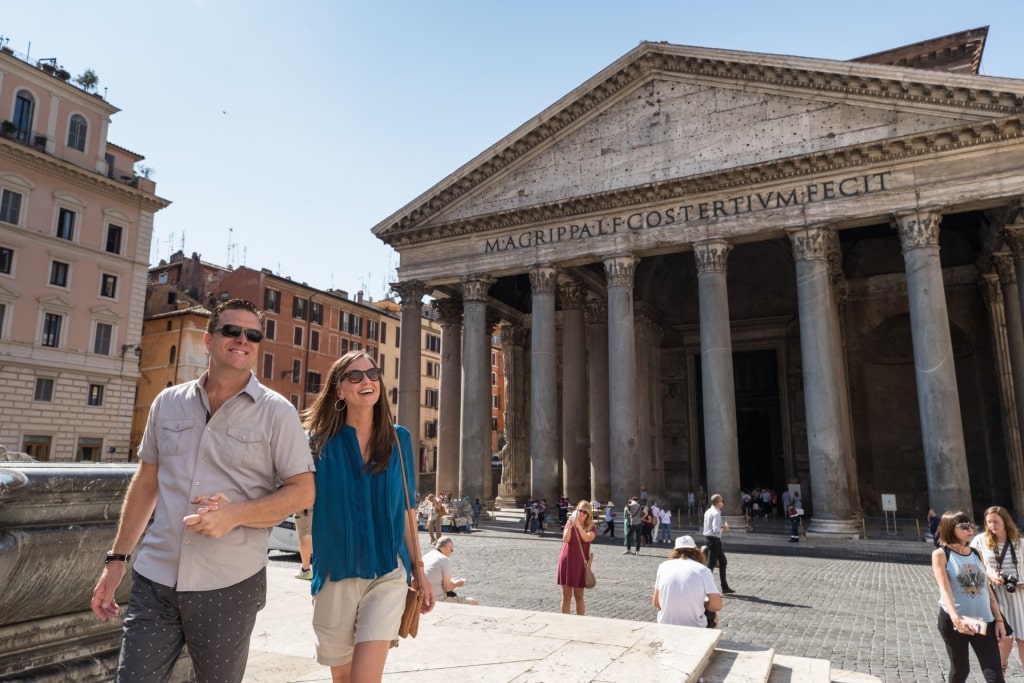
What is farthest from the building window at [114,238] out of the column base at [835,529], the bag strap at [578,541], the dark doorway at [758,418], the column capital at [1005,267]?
the column capital at [1005,267]

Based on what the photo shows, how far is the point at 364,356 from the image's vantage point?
8.88 feet

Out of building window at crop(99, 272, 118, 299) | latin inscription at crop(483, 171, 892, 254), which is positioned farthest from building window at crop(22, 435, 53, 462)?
latin inscription at crop(483, 171, 892, 254)

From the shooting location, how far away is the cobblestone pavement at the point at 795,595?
21.4 feet

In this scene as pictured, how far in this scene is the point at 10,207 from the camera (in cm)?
2434

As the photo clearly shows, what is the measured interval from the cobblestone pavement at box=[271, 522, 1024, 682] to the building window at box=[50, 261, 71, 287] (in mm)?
18586

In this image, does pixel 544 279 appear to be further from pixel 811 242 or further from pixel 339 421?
pixel 339 421

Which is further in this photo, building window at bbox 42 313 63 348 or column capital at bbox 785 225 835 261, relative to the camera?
building window at bbox 42 313 63 348

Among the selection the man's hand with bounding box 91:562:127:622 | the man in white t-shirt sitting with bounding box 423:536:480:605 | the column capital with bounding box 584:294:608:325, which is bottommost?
the man in white t-shirt sitting with bounding box 423:536:480:605

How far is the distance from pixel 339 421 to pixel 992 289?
25.7 meters

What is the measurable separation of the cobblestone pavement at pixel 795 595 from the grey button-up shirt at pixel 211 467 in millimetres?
5854

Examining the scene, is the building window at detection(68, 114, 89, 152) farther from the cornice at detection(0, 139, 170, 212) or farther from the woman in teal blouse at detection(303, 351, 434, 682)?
the woman in teal blouse at detection(303, 351, 434, 682)

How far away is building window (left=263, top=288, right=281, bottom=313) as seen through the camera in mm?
36969

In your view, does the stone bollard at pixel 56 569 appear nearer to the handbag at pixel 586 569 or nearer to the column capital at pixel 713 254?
the handbag at pixel 586 569

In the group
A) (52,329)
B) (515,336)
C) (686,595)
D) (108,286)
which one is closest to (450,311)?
(515,336)
